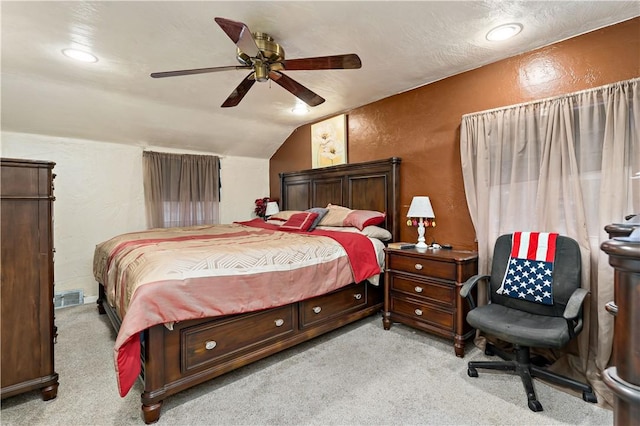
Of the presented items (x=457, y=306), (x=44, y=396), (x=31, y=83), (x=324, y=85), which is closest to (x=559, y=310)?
(x=457, y=306)

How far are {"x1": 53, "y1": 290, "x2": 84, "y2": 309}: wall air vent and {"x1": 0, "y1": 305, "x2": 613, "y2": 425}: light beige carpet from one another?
1.62 meters

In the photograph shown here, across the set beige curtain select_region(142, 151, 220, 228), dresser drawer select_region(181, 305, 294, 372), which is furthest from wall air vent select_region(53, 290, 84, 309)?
dresser drawer select_region(181, 305, 294, 372)

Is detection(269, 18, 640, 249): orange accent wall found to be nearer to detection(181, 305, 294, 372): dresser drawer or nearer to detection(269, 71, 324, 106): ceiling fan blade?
detection(269, 71, 324, 106): ceiling fan blade

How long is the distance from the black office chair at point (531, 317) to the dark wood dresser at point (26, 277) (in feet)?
9.22

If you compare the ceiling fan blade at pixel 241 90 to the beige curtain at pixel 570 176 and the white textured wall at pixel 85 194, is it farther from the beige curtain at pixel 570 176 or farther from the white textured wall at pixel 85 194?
the white textured wall at pixel 85 194

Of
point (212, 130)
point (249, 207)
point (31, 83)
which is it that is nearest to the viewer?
point (31, 83)

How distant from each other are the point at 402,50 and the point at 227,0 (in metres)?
1.44

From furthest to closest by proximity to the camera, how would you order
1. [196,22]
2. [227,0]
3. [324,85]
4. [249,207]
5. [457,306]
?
[249,207] < [324,85] < [457,306] < [196,22] < [227,0]

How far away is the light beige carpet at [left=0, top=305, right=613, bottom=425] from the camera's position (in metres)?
1.78

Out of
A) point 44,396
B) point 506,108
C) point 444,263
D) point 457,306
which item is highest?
point 506,108

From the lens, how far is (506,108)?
2.61m

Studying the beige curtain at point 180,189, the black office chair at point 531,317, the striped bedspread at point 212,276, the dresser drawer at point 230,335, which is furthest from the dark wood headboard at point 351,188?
the dresser drawer at point 230,335

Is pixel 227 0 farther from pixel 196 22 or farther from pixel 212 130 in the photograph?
pixel 212 130

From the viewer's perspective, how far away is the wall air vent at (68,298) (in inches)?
150
